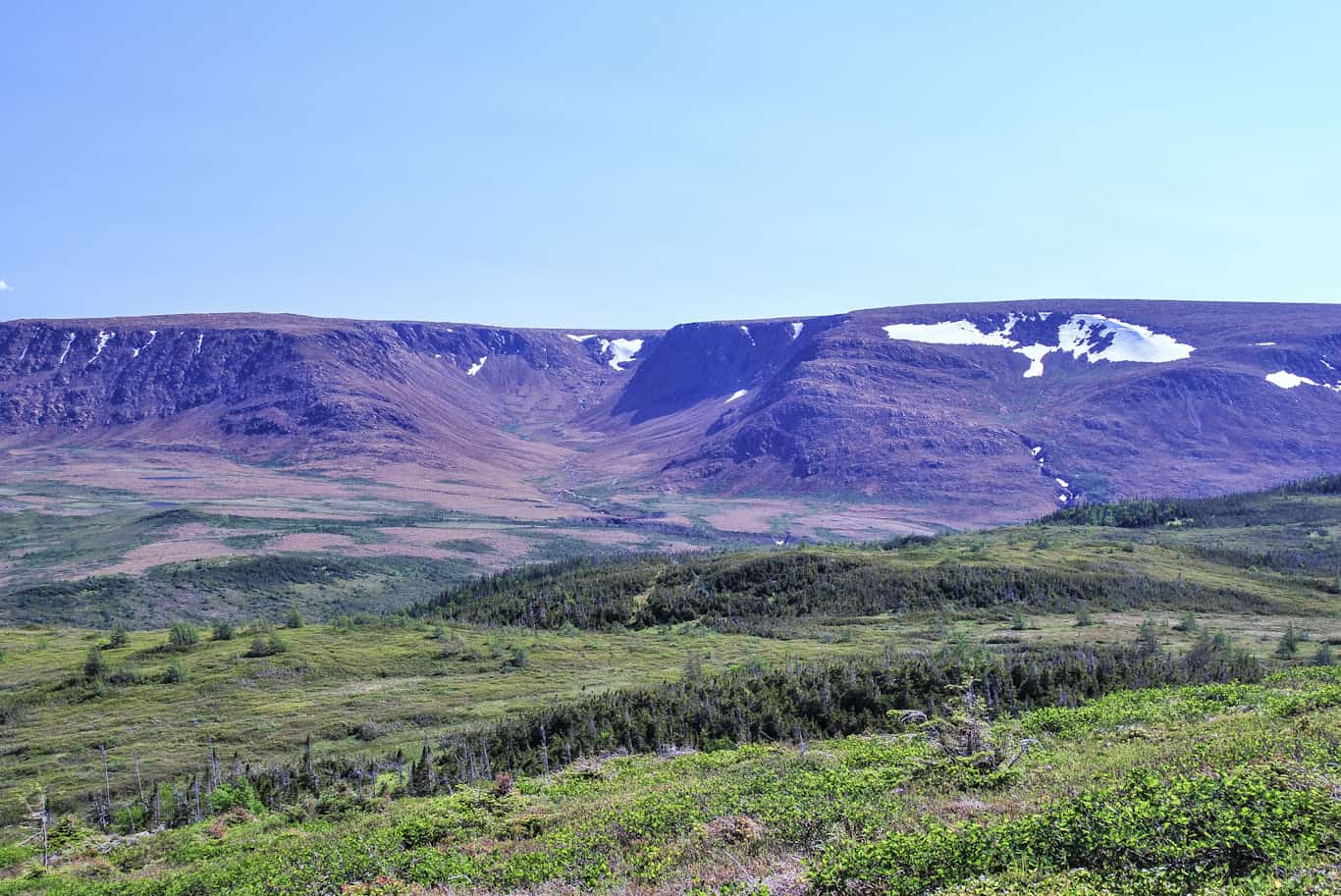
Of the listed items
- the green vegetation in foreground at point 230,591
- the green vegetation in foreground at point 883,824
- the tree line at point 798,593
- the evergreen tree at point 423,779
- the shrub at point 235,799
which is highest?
the green vegetation in foreground at point 883,824

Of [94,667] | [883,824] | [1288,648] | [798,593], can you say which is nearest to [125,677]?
[94,667]

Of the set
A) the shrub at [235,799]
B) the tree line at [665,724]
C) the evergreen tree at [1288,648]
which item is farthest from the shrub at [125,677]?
the evergreen tree at [1288,648]

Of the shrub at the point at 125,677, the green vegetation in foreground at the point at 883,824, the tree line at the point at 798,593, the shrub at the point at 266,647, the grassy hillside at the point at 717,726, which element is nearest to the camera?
the green vegetation in foreground at the point at 883,824

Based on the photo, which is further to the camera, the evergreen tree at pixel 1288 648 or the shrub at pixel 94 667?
the shrub at pixel 94 667

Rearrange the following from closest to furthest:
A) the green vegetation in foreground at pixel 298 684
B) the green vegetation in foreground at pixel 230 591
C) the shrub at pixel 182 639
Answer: the green vegetation in foreground at pixel 298 684
the shrub at pixel 182 639
the green vegetation in foreground at pixel 230 591

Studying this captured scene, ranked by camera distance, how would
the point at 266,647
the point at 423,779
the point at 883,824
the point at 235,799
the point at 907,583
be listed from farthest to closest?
the point at 907,583 < the point at 266,647 < the point at 235,799 < the point at 423,779 < the point at 883,824

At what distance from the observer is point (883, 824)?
1733cm

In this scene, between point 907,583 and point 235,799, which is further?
point 907,583

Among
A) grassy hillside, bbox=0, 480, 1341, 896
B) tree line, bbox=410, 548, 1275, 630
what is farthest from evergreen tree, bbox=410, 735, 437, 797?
tree line, bbox=410, 548, 1275, 630

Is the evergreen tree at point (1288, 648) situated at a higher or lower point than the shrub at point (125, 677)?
higher

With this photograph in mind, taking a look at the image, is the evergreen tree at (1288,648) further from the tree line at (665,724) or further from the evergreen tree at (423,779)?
the evergreen tree at (423,779)

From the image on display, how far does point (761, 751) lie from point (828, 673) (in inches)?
736

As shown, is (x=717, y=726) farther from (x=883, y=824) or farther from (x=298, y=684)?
(x=298, y=684)

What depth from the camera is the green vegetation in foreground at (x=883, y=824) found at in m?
12.2
